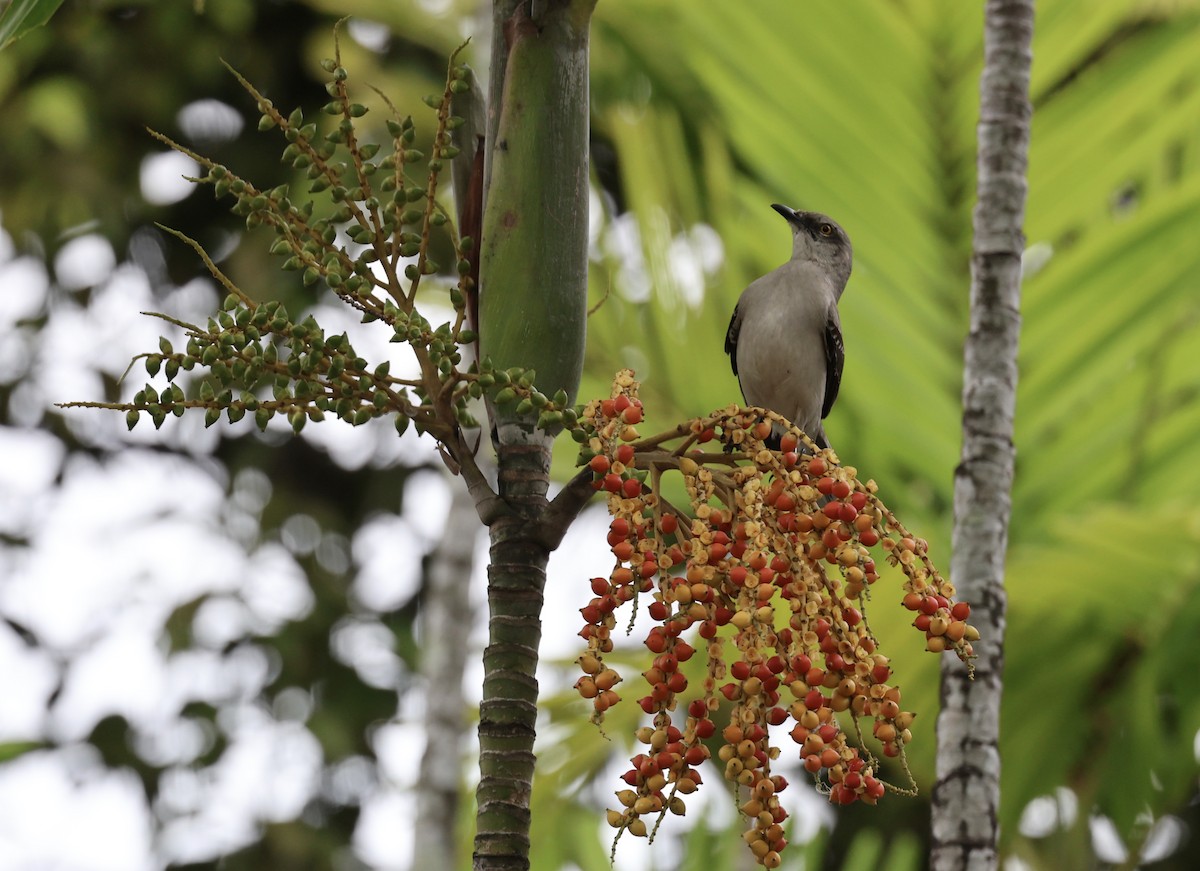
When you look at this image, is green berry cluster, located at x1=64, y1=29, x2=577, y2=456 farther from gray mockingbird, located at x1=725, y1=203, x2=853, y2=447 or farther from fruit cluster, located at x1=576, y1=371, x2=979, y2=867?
gray mockingbird, located at x1=725, y1=203, x2=853, y2=447

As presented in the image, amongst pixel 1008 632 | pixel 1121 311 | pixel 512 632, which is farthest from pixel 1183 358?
pixel 512 632

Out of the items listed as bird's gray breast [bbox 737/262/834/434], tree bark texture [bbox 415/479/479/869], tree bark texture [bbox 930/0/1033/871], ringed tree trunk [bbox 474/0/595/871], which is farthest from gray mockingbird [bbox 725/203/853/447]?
tree bark texture [bbox 415/479/479/869]

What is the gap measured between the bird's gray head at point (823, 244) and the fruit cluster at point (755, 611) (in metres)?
1.37

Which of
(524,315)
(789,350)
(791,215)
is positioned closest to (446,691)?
(791,215)

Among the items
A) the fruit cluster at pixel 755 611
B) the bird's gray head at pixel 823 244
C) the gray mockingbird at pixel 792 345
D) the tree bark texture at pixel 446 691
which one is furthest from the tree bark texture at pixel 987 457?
the tree bark texture at pixel 446 691

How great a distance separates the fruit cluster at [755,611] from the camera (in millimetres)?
1510

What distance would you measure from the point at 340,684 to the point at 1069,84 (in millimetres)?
5607

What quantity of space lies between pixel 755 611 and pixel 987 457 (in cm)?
94

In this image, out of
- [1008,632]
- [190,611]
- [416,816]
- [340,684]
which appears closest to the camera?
[1008,632]

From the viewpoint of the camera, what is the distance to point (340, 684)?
793cm

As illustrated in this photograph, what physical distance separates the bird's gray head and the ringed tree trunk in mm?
1227

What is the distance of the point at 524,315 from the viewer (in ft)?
5.50

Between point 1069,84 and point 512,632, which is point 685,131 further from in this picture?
point 512,632

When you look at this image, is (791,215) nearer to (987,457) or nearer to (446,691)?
(987,457)
